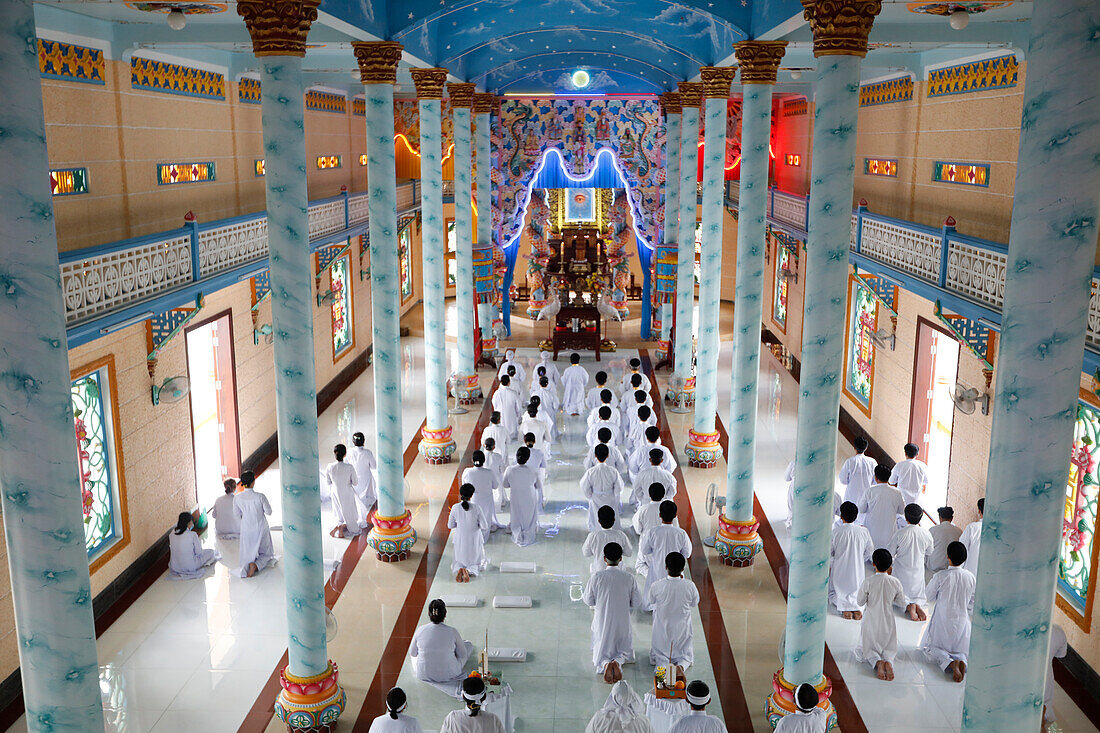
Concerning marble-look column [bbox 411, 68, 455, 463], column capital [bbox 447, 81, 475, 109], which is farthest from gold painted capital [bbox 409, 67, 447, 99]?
column capital [bbox 447, 81, 475, 109]

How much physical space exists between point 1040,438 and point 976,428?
7.89 m

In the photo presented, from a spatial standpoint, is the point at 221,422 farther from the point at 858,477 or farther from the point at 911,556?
the point at 911,556

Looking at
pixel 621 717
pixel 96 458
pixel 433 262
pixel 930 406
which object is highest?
pixel 433 262

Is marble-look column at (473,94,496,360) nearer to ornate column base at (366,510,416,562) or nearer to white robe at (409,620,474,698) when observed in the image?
ornate column base at (366,510,416,562)

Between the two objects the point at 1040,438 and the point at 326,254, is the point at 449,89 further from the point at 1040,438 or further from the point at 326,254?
the point at 1040,438

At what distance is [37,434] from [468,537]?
623 cm

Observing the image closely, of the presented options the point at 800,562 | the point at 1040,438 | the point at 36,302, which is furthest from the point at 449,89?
the point at 1040,438

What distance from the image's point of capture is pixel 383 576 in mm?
10820

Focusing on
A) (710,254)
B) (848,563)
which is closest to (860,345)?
(710,254)

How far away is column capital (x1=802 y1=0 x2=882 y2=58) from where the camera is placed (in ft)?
21.9

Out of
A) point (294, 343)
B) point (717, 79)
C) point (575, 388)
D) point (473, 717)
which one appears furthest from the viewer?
point (575, 388)

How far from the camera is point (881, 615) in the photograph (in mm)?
8680

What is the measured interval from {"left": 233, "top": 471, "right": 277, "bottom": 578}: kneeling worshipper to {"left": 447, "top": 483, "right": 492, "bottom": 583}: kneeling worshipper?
7.22 ft

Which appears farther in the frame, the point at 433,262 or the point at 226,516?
the point at 433,262
